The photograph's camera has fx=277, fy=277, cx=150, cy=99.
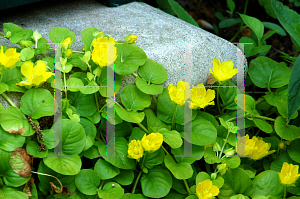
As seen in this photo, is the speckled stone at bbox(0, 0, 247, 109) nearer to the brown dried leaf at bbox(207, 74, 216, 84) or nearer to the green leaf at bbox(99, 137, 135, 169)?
the brown dried leaf at bbox(207, 74, 216, 84)

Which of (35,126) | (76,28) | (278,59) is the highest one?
(76,28)

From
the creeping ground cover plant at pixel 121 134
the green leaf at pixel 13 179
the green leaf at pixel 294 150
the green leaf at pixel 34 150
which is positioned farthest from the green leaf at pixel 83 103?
the green leaf at pixel 294 150

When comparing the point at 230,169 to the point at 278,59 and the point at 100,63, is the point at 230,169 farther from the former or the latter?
the point at 278,59

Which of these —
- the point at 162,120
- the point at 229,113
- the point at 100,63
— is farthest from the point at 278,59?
the point at 100,63

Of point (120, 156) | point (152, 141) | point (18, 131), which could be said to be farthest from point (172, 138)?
point (18, 131)

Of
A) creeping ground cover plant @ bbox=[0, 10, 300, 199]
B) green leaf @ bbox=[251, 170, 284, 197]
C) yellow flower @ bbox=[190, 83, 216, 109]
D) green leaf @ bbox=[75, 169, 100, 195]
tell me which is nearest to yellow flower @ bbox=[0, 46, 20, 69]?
creeping ground cover plant @ bbox=[0, 10, 300, 199]
